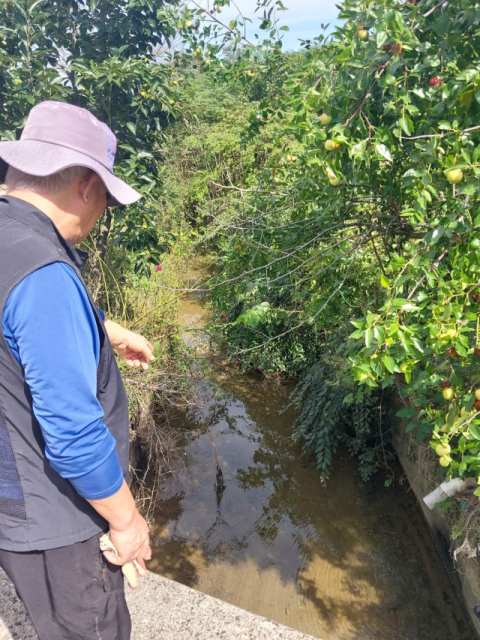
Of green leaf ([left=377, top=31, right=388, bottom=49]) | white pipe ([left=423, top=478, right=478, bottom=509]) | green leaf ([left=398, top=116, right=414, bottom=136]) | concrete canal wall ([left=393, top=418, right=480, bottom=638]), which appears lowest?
concrete canal wall ([left=393, top=418, right=480, bottom=638])

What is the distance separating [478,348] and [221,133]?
32.0 ft

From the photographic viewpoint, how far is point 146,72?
12.1 feet

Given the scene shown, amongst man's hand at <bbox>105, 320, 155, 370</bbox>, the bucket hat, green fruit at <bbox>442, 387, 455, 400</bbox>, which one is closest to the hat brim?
the bucket hat

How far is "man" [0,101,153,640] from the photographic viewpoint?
1062mm

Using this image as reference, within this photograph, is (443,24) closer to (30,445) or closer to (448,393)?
(448,393)

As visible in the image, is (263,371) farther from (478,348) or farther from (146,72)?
(478,348)

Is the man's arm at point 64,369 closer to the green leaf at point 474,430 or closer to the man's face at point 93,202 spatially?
the man's face at point 93,202

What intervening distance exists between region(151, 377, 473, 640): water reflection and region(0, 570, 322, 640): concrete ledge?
1394 mm

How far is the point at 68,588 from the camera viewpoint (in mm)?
1290

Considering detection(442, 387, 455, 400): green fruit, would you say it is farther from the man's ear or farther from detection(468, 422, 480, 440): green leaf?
the man's ear

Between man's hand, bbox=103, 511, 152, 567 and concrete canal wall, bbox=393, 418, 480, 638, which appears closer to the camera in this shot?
man's hand, bbox=103, 511, 152, 567

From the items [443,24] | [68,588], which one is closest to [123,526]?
[68,588]

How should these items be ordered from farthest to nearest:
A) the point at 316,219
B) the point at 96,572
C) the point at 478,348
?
the point at 316,219 < the point at 478,348 < the point at 96,572

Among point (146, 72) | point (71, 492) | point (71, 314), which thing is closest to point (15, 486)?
point (71, 492)
